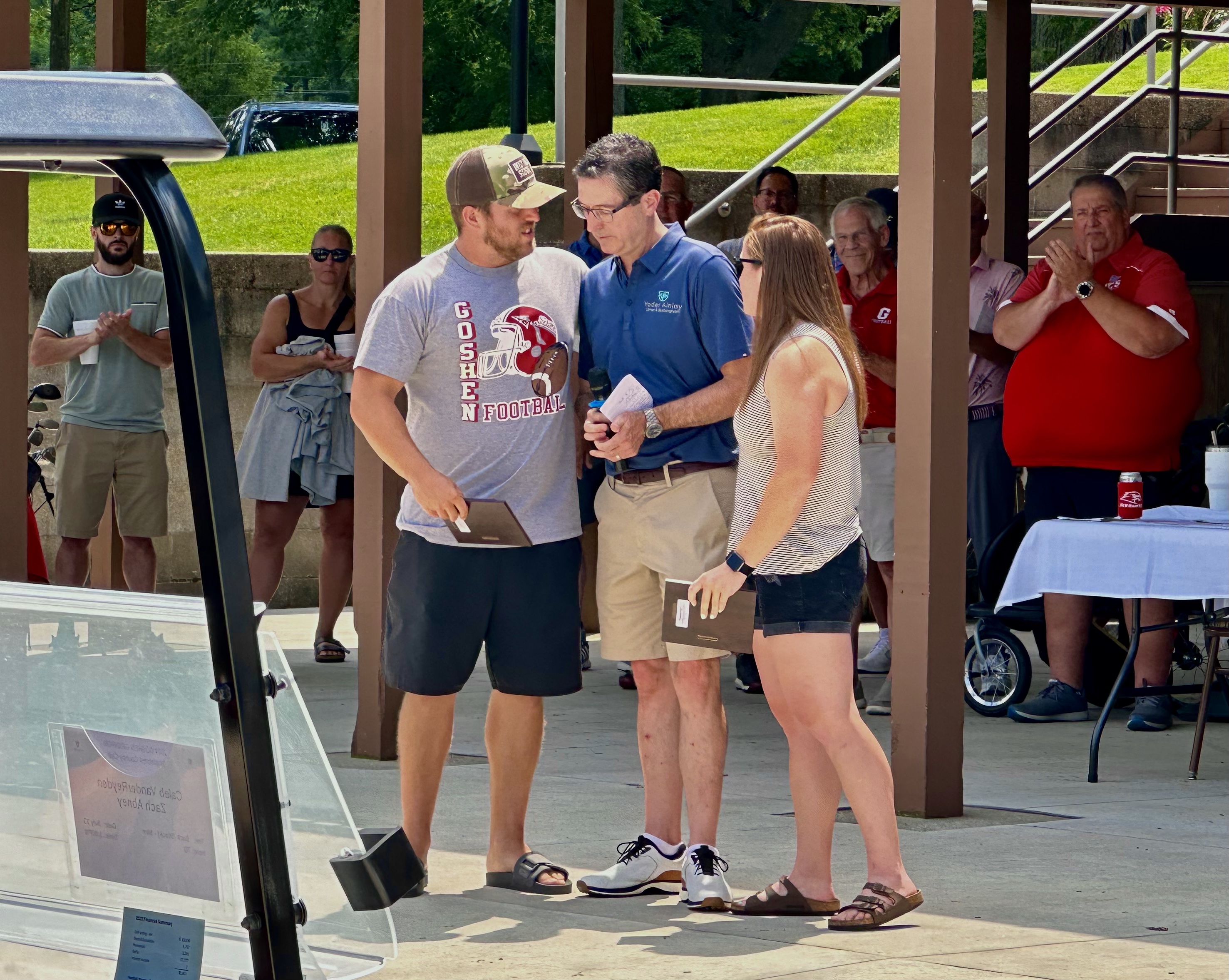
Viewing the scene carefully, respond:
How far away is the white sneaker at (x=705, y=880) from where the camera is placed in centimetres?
527

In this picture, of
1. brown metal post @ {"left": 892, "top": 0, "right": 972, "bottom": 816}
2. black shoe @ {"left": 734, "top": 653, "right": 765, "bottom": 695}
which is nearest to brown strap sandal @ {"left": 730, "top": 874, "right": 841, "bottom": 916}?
brown metal post @ {"left": 892, "top": 0, "right": 972, "bottom": 816}

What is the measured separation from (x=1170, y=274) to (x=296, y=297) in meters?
4.04

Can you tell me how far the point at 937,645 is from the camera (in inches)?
253

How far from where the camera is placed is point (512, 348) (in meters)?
5.42

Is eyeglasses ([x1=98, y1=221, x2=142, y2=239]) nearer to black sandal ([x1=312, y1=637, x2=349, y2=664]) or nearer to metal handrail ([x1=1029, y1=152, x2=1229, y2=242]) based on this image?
black sandal ([x1=312, y1=637, x2=349, y2=664])

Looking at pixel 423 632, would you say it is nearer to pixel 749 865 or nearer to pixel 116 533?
pixel 749 865

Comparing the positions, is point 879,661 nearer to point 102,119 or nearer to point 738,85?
point 738,85

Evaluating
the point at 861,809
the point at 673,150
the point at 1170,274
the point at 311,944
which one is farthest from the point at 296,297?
the point at 673,150

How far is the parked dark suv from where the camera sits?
25.0 m

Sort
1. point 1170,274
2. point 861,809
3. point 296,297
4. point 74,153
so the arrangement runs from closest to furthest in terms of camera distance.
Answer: point 74,153, point 861,809, point 1170,274, point 296,297

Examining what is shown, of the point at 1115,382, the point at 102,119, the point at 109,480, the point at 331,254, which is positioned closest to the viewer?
the point at 102,119

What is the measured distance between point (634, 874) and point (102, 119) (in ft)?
9.92

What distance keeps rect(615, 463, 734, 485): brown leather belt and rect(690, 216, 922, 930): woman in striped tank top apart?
0.98 ft

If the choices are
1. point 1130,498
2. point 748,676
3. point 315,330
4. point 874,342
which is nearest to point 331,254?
point 315,330
